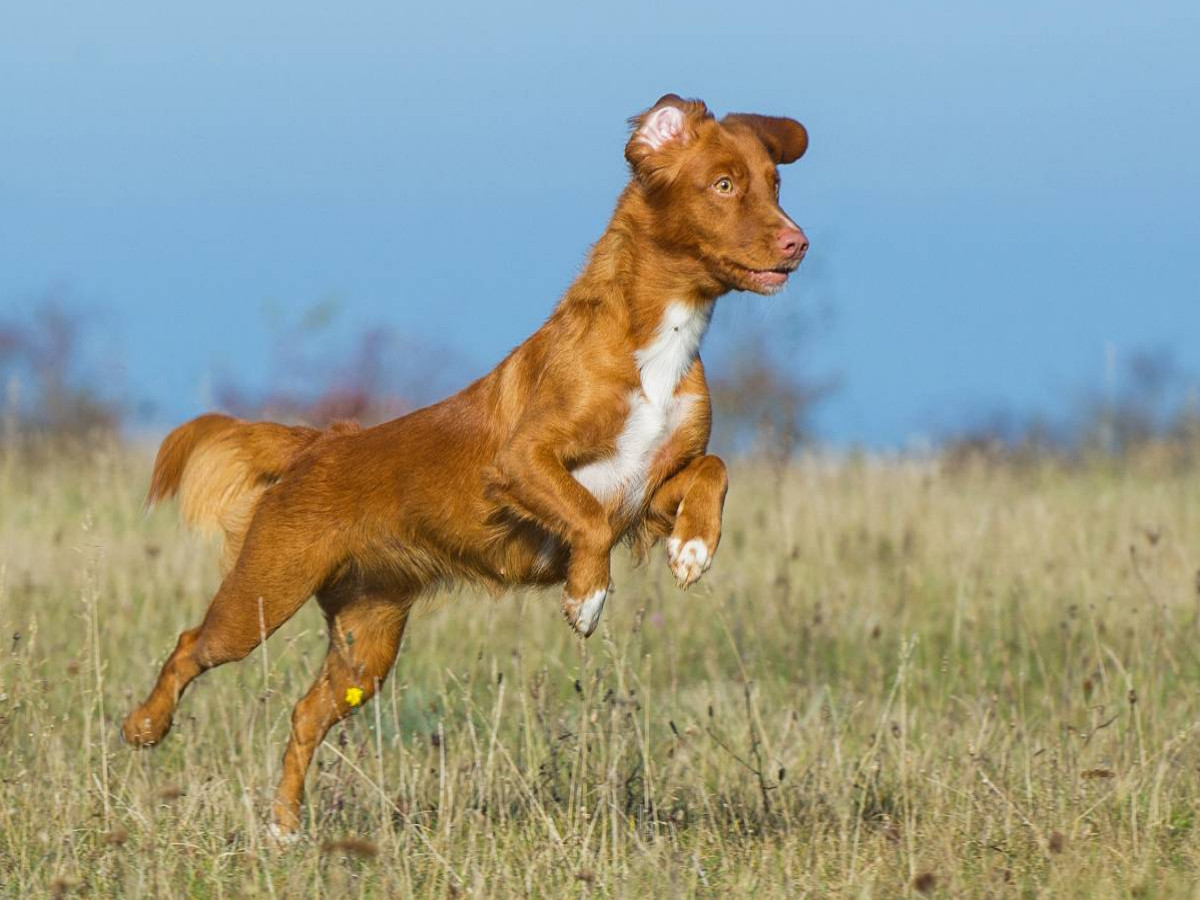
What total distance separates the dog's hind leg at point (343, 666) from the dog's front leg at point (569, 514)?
0.93 metres

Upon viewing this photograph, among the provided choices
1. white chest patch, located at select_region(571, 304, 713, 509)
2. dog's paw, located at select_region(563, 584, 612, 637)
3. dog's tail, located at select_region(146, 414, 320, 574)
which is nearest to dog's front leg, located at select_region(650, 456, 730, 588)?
white chest patch, located at select_region(571, 304, 713, 509)

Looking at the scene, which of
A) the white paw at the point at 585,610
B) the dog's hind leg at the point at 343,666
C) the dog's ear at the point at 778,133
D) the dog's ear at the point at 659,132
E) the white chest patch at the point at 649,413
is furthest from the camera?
the dog's hind leg at the point at 343,666

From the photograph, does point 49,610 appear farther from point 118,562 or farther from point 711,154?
point 711,154

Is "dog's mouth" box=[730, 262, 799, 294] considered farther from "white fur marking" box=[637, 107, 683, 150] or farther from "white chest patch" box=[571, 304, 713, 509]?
"white fur marking" box=[637, 107, 683, 150]

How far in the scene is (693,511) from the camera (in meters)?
4.59

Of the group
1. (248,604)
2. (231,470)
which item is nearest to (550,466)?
(248,604)

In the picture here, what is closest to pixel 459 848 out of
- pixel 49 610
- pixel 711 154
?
pixel 711 154

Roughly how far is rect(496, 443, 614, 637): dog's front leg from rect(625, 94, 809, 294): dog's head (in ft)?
2.46

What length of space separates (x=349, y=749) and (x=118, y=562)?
13.4 feet

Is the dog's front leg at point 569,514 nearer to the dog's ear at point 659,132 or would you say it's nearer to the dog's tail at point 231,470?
the dog's ear at point 659,132

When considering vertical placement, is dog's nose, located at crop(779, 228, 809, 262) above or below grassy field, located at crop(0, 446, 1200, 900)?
above

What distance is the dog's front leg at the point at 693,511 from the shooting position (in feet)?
14.6

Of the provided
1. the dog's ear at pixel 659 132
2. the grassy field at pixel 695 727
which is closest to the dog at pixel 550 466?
the dog's ear at pixel 659 132

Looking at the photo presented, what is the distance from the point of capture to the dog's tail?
216 inches
